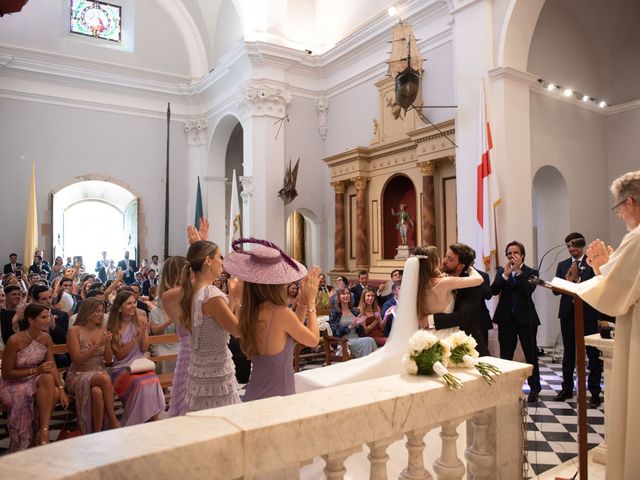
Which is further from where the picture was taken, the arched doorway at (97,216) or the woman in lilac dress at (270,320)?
the arched doorway at (97,216)

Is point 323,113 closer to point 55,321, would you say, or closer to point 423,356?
point 55,321

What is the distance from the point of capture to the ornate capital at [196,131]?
641 inches

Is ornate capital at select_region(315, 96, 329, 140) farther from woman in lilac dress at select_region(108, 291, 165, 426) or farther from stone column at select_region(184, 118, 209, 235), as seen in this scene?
woman in lilac dress at select_region(108, 291, 165, 426)

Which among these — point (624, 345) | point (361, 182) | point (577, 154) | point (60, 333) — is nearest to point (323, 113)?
point (361, 182)

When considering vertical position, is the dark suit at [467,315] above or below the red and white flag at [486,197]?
below

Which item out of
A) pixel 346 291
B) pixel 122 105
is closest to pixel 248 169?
pixel 122 105

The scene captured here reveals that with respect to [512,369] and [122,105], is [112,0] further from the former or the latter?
[512,369]

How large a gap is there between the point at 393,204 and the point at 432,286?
8.13 m

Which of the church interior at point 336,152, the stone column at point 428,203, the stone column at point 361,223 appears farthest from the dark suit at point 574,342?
the stone column at point 361,223

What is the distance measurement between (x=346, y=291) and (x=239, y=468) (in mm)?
6386

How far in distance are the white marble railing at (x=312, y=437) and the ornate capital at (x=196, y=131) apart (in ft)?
→ 49.8

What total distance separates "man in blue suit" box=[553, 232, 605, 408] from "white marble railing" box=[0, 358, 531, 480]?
11.5ft

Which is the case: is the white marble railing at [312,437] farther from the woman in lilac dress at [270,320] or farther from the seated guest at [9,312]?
the seated guest at [9,312]

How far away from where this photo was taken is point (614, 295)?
2406mm
